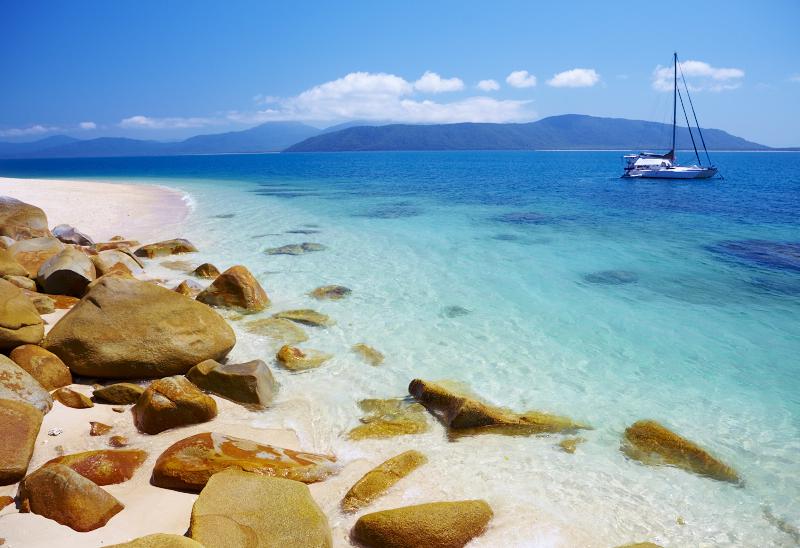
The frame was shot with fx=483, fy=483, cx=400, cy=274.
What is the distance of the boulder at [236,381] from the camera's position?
6.50m

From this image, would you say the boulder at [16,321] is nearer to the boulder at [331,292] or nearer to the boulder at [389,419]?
the boulder at [389,419]

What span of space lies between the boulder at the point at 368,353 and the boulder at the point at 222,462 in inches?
117

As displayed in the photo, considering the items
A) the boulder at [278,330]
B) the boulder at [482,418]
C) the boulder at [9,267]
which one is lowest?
the boulder at [482,418]

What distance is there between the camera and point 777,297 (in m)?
12.3

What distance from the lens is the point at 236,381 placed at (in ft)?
21.4

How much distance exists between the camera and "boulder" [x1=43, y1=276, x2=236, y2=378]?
659 cm

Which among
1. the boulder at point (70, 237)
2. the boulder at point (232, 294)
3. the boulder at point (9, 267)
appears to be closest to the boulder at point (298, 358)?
the boulder at point (232, 294)

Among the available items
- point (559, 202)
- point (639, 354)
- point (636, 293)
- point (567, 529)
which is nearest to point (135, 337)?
point (567, 529)

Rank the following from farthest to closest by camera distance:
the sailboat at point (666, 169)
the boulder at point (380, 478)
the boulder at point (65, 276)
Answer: the sailboat at point (666, 169) → the boulder at point (65, 276) → the boulder at point (380, 478)

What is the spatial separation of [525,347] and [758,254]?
13.8 meters

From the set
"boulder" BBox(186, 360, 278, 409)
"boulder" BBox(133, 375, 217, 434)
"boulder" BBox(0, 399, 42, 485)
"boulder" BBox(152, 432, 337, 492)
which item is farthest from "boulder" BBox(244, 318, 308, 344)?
"boulder" BBox(0, 399, 42, 485)

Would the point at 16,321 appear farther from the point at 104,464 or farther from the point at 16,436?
the point at 104,464

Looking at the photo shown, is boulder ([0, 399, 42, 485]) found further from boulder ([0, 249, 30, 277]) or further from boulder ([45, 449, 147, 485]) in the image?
boulder ([0, 249, 30, 277])

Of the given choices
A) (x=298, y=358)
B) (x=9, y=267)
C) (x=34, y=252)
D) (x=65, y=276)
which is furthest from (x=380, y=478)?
(x=34, y=252)
